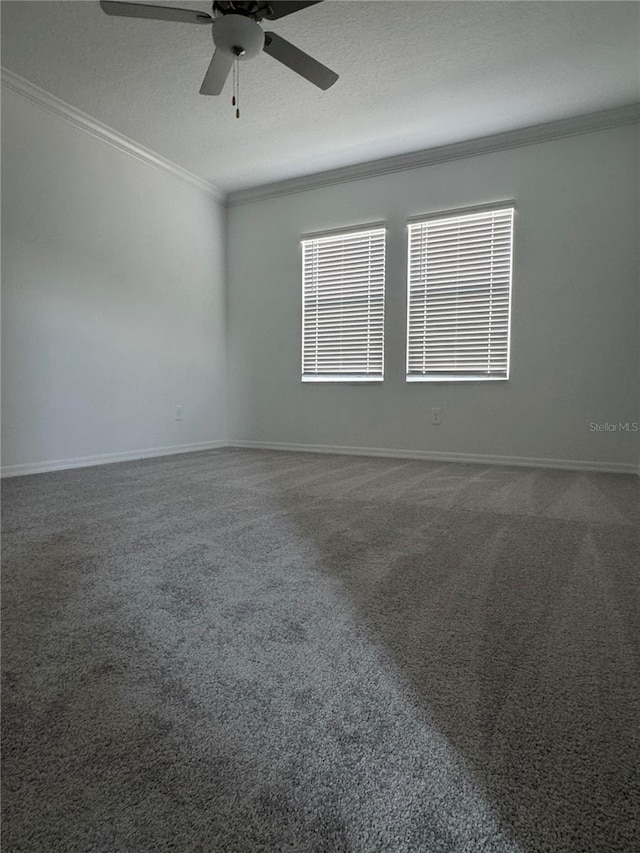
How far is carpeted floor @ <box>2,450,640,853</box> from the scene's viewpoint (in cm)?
58

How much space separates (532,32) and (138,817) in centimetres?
372

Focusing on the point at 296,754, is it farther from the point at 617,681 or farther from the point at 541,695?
the point at 617,681

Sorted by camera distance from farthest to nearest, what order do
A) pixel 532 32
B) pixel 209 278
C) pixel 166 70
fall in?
1. pixel 209 278
2. pixel 166 70
3. pixel 532 32

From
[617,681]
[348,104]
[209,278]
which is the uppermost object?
[348,104]

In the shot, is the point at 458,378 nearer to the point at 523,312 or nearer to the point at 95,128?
the point at 523,312

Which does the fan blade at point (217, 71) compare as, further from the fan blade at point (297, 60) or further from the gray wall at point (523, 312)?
the gray wall at point (523, 312)

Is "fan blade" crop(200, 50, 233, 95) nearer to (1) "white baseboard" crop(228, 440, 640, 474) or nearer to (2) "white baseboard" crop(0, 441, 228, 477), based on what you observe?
(2) "white baseboard" crop(0, 441, 228, 477)

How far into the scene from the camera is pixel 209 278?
486cm

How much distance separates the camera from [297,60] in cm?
233

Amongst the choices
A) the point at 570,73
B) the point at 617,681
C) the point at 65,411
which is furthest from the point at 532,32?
the point at 65,411

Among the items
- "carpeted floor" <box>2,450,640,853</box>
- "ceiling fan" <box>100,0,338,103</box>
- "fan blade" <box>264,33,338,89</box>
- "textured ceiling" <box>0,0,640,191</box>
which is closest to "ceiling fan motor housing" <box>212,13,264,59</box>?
"ceiling fan" <box>100,0,338,103</box>

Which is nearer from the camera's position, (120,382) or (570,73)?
(570,73)

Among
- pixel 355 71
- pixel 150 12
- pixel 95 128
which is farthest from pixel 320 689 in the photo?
pixel 95 128

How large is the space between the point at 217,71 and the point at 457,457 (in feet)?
10.4
